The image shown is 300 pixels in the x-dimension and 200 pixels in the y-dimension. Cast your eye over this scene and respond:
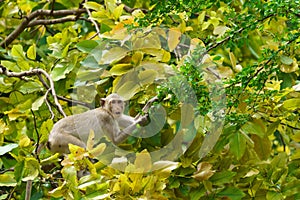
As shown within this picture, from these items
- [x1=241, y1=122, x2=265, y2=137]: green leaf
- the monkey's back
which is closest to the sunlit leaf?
[x1=241, y1=122, x2=265, y2=137]: green leaf

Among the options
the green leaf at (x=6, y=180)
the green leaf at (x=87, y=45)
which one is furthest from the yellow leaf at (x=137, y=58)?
the green leaf at (x=6, y=180)

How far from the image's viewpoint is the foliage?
192 centimetres

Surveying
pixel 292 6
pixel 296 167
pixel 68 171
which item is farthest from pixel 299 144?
pixel 68 171

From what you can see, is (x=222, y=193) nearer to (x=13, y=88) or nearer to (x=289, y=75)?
(x=289, y=75)

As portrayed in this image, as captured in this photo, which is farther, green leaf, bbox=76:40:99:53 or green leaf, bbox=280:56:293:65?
green leaf, bbox=76:40:99:53

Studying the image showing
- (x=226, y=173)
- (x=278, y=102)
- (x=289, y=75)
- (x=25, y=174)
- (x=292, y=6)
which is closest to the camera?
(x=292, y=6)

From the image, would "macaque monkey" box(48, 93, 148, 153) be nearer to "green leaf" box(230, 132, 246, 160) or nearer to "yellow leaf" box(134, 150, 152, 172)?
"yellow leaf" box(134, 150, 152, 172)

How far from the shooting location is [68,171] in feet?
6.11

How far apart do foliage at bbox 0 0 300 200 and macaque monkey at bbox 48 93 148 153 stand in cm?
5

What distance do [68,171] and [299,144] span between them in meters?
1.20

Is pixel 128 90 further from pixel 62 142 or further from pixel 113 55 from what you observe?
pixel 62 142

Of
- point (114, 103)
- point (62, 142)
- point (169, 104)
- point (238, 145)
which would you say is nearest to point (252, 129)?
point (238, 145)

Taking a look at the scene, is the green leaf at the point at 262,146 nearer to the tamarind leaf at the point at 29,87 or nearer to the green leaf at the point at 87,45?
the green leaf at the point at 87,45

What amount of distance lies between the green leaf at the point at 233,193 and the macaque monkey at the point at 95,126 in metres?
A: 0.41
